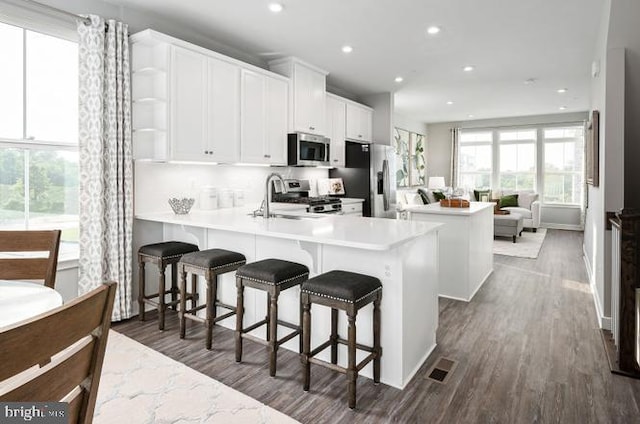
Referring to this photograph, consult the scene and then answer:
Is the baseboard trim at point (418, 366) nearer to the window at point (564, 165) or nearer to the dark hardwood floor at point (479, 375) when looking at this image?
the dark hardwood floor at point (479, 375)

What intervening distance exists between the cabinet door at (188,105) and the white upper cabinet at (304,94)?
4.49ft

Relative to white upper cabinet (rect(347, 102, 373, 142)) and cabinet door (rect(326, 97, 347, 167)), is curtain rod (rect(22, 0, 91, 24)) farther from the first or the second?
white upper cabinet (rect(347, 102, 373, 142))

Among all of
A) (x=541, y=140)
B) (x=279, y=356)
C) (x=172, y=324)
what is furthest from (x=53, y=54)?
(x=541, y=140)

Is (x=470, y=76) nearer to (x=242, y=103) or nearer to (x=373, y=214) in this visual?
(x=373, y=214)

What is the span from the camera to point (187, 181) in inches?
154

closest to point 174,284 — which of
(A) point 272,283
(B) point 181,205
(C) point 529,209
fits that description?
(B) point 181,205

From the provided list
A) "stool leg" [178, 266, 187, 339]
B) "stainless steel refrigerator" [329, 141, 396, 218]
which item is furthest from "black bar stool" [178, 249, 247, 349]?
"stainless steel refrigerator" [329, 141, 396, 218]

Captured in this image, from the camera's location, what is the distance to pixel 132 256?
3439mm

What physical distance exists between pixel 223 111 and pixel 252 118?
16.1 inches

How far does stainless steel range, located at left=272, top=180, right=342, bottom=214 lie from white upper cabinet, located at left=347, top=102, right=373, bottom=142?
1241 mm

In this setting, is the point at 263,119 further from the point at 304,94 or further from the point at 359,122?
the point at 359,122

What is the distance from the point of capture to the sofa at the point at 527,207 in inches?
332

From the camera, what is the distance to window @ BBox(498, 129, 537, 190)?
31.3ft

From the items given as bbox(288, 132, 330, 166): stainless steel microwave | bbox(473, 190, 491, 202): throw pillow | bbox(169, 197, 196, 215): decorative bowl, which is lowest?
bbox(169, 197, 196, 215): decorative bowl
